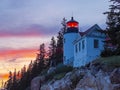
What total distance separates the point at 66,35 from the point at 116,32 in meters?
24.1

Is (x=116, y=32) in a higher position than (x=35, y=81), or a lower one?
higher

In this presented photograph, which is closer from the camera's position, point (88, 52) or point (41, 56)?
point (88, 52)

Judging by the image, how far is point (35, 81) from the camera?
211 ft

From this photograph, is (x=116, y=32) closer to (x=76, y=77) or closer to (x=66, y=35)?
(x=76, y=77)

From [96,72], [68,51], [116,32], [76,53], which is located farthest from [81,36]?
[96,72]

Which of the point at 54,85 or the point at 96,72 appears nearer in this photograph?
the point at 96,72

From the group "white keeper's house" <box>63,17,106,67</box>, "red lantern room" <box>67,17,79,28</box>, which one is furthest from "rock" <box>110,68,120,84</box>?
"red lantern room" <box>67,17,79,28</box>

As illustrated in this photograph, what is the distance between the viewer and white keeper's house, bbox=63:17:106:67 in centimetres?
5819

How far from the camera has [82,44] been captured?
60344mm

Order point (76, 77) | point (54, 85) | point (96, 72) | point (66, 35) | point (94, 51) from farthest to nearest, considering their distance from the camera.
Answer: point (66, 35)
point (94, 51)
point (54, 85)
point (76, 77)
point (96, 72)

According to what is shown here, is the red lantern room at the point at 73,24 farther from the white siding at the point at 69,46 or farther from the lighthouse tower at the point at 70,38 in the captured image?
the white siding at the point at 69,46

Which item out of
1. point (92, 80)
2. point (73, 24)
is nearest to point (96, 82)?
point (92, 80)

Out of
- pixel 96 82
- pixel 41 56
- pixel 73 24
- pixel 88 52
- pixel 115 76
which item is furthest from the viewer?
pixel 41 56

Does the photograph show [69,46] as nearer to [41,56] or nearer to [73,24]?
[73,24]
